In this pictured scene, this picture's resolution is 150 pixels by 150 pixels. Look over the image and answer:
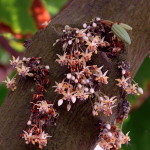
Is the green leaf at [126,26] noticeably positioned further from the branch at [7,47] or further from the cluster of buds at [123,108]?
the branch at [7,47]

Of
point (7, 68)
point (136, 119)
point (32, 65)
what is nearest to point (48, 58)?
point (32, 65)

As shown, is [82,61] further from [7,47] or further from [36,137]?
[7,47]

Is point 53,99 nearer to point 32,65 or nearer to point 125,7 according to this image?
point 32,65

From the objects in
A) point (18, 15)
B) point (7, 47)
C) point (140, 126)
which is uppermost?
point (18, 15)

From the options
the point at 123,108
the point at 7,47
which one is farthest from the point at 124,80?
the point at 7,47

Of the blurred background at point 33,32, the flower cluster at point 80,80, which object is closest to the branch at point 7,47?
the blurred background at point 33,32

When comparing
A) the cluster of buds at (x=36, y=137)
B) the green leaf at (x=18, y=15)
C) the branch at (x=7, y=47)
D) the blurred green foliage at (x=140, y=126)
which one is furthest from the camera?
the green leaf at (x=18, y=15)

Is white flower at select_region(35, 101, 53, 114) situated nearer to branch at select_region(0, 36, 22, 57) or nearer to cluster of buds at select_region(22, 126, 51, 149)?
cluster of buds at select_region(22, 126, 51, 149)
